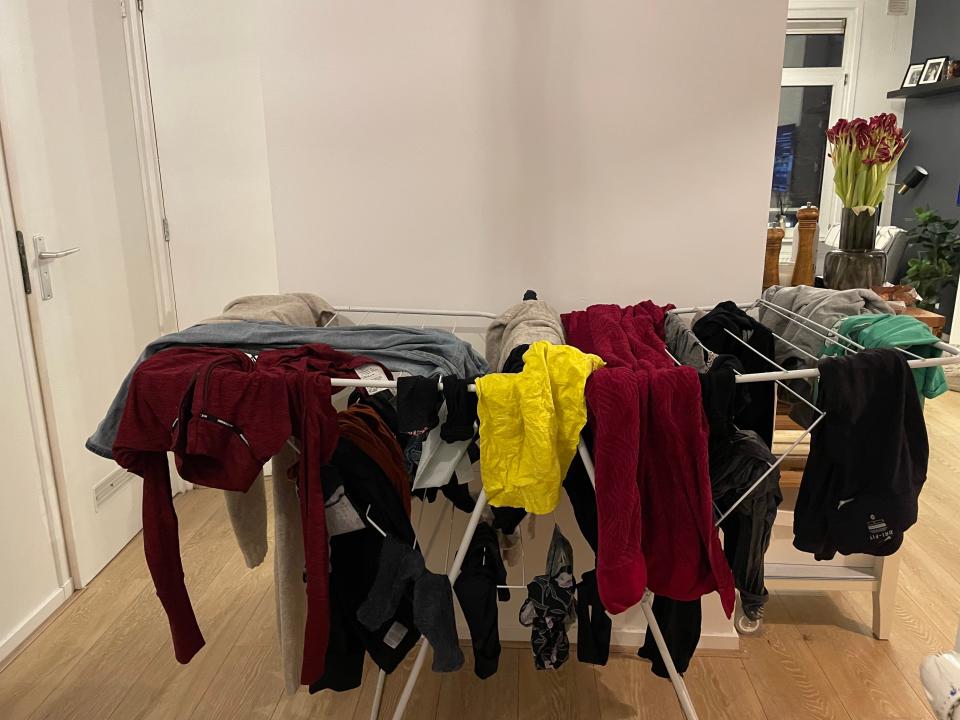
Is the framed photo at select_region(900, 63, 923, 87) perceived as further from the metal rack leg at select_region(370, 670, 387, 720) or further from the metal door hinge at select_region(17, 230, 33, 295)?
the metal door hinge at select_region(17, 230, 33, 295)

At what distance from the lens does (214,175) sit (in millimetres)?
2957

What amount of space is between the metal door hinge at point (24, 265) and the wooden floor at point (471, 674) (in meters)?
0.97

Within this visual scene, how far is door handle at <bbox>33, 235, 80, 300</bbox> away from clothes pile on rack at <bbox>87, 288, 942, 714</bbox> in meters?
0.89

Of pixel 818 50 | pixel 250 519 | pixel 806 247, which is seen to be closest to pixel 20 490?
pixel 250 519

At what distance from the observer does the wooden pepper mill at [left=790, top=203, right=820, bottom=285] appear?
2.29 metres

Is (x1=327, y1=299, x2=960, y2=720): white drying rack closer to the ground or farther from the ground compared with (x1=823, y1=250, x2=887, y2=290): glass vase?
closer to the ground

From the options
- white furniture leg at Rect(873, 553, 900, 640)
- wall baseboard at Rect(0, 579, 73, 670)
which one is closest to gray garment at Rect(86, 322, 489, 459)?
wall baseboard at Rect(0, 579, 73, 670)

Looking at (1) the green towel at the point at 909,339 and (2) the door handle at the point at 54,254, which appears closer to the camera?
(1) the green towel at the point at 909,339

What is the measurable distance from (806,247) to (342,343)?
1521 millimetres

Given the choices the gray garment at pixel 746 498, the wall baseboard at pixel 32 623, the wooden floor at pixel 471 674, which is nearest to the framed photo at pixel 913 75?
the wooden floor at pixel 471 674

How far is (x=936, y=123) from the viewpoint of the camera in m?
4.84

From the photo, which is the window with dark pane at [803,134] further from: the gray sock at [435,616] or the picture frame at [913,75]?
the gray sock at [435,616]

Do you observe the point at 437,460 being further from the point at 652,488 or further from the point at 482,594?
the point at 652,488

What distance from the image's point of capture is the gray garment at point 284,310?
66.6 inches
